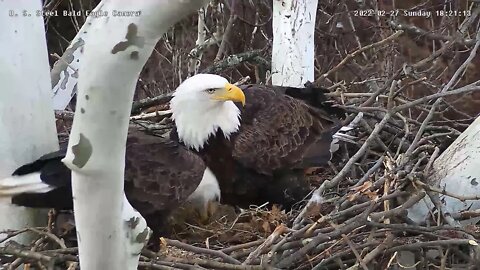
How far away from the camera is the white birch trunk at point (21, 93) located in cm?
220

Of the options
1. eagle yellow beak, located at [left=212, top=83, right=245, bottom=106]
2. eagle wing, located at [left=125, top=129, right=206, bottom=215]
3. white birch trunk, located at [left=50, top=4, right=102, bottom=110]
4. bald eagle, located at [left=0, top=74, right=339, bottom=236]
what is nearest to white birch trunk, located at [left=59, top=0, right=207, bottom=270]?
eagle wing, located at [left=125, top=129, right=206, bottom=215]

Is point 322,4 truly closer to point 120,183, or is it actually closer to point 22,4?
point 22,4

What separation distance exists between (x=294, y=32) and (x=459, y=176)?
124 cm

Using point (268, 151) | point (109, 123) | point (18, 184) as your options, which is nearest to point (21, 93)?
point (18, 184)

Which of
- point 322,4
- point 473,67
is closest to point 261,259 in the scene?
point 322,4

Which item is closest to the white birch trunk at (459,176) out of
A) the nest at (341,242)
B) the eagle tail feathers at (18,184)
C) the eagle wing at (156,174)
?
the nest at (341,242)

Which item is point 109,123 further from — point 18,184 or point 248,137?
point 248,137

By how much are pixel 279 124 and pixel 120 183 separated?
2077 mm

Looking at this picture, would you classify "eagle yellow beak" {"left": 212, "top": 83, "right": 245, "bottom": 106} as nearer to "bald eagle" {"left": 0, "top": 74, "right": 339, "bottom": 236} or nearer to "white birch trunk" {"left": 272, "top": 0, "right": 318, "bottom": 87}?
"bald eagle" {"left": 0, "top": 74, "right": 339, "bottom": 236}

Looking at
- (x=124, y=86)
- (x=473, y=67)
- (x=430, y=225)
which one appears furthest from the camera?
(x=473, y=67)

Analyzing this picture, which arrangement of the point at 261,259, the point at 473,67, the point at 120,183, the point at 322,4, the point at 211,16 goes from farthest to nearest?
the point at 473,67, the point at 322,4, the point at 211,16, the point at 261,259, the point at 120,183

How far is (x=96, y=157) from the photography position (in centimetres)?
138

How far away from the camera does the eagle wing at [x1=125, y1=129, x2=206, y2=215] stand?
2721 mm

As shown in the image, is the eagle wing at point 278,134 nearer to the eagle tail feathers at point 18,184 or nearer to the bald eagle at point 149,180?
the bald eagle at point 149,180
